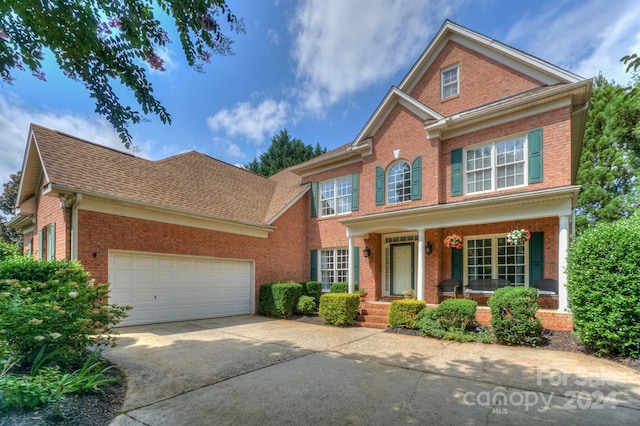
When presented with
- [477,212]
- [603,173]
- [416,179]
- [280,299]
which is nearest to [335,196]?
[416,179]

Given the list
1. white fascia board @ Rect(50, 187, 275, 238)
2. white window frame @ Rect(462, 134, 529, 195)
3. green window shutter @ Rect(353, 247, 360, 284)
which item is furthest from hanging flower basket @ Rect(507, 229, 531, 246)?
white fascia board @ Rect(50, 187, 275, 238)

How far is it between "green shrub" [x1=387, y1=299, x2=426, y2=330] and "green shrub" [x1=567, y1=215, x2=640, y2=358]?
11.8ft

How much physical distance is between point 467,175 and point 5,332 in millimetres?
11405

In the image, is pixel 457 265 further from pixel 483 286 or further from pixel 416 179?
pixel 416 179

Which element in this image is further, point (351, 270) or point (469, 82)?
point (351, 270)

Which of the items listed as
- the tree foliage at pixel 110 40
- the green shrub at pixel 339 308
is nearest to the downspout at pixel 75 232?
the tree foliage at pixel 110 40

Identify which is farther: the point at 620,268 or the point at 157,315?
the point at 157,315

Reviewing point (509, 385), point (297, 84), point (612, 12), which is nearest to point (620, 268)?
point (509, 385)

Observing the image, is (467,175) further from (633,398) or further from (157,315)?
(157,315)

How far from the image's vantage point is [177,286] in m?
10.2

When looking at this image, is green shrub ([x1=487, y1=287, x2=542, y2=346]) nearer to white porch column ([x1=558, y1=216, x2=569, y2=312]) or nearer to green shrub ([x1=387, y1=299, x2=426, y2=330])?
white porch column ([x1=558, y1=216, x2=569, y2=312])

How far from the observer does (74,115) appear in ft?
14.1

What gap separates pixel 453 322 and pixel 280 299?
5.89m

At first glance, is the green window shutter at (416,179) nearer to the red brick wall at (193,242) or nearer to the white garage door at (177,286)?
the red brick wall at (193,242)
